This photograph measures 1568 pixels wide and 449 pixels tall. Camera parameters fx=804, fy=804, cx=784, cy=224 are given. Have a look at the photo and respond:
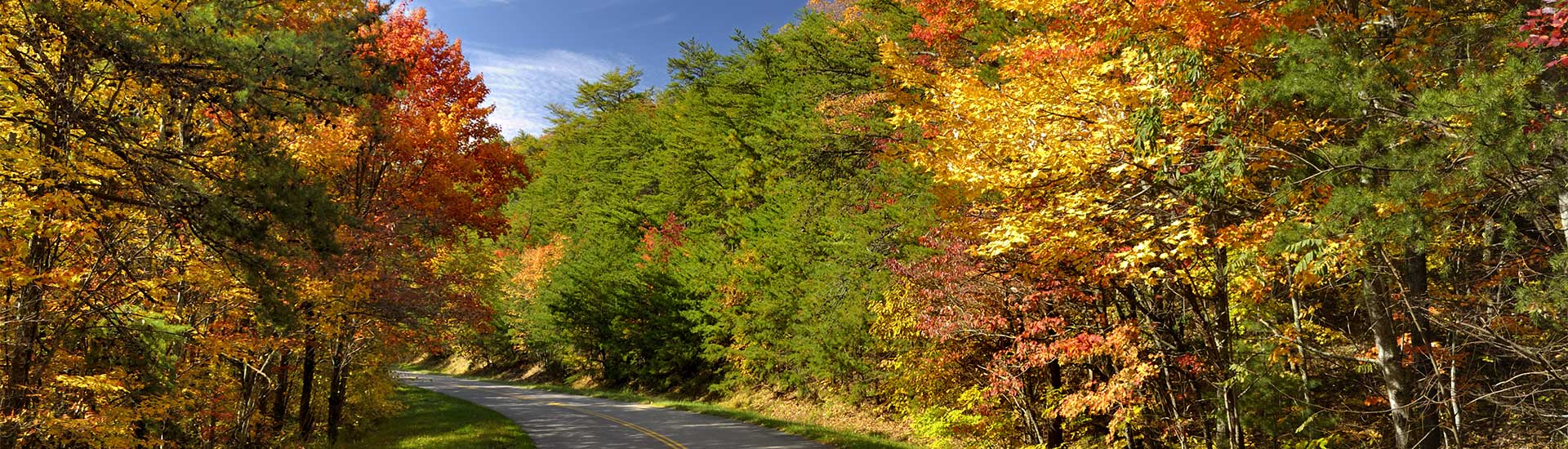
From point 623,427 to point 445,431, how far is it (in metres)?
3.98

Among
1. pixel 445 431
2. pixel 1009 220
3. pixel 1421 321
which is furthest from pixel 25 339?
pixel 1421 321

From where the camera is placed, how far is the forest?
5969mm

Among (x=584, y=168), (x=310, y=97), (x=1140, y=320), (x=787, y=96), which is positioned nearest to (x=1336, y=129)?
(x=1140, y=320)

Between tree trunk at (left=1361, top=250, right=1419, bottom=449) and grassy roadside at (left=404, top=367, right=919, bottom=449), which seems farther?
grassy roadside at (left=404, top=367, right=919, bottom=449)

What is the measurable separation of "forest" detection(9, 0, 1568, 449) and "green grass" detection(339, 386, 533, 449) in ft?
5.13

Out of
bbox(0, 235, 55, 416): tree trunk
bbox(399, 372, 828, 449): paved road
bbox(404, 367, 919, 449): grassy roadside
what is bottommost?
bbox(404, 367, 919, 449): grassy roadside

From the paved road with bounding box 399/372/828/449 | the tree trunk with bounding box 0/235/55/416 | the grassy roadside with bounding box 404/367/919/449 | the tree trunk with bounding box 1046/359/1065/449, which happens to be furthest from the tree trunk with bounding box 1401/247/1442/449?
the tree trunk with bounding box 0/235/55/416

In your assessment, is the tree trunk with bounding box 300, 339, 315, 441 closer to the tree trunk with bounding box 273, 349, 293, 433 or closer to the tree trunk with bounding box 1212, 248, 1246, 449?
the tree trunk with bounding box 273, 349, 293, 433

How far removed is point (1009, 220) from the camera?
7.92m

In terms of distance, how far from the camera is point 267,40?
7.25 meters

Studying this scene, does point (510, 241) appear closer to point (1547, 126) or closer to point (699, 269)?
point (699, 269)

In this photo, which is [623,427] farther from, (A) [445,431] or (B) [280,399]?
(B) [280,399]

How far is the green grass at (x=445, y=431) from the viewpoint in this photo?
52.7 ft

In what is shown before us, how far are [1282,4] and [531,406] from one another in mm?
23541
